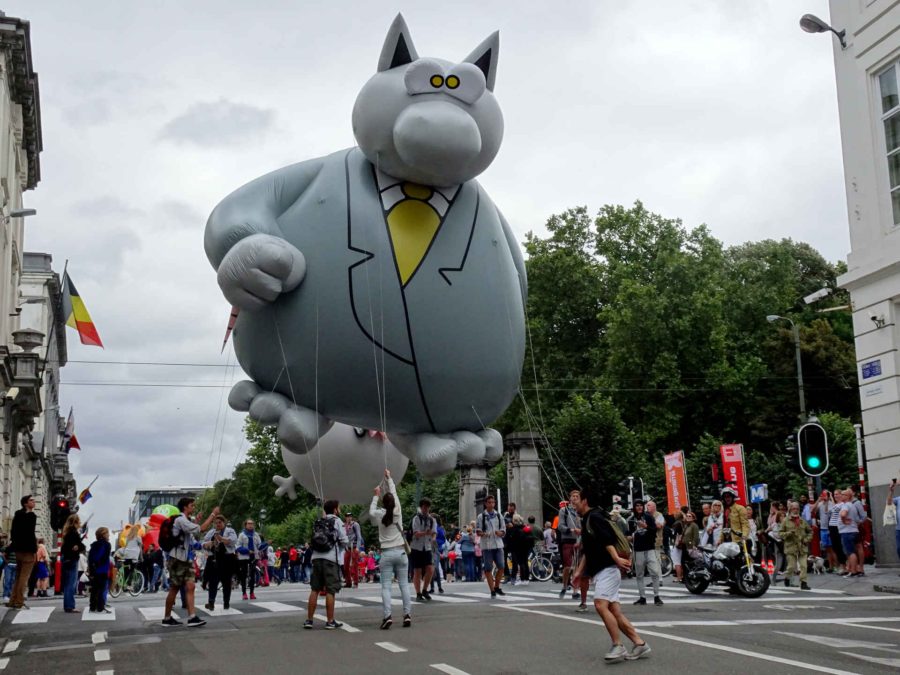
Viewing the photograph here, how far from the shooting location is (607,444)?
4100cm

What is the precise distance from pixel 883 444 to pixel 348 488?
10.5m

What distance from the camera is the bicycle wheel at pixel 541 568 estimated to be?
25.4 metres

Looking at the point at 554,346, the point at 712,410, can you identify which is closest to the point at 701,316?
the point at 712,410

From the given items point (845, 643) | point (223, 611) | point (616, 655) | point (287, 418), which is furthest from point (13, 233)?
point (845, 643)

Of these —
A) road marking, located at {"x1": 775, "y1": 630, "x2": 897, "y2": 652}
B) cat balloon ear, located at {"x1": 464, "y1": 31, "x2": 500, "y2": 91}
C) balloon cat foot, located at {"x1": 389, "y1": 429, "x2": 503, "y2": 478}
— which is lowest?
road marking, located at {"x1": 775, "y1": 630, "x2": 897, "y2": 652}

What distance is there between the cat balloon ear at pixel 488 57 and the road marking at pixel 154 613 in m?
8.74

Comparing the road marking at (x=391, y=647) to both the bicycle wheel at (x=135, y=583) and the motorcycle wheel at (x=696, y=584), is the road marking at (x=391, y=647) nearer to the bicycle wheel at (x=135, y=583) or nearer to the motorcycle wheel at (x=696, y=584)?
the motorcycle wheel at (x=696, y=584)

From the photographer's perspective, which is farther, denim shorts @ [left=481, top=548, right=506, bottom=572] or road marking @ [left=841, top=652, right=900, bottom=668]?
denim shorts @ [left=481, top=548, right=506, bottom=572]

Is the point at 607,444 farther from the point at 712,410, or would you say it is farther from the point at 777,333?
the point at 777,333

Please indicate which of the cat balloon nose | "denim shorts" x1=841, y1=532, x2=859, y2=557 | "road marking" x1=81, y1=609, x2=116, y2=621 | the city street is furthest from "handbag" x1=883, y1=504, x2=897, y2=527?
"road marking" x1=81, y1=609, x2=116, y2=621

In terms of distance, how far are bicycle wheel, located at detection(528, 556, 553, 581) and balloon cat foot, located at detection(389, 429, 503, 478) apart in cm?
1220

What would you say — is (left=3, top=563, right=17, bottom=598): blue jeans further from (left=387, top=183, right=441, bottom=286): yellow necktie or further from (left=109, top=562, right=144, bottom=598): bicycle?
(left=387, top=183, right=441, bottom=286): yellow necktie

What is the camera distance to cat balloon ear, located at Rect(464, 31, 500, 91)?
13.2 m

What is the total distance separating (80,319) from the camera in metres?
35.1
